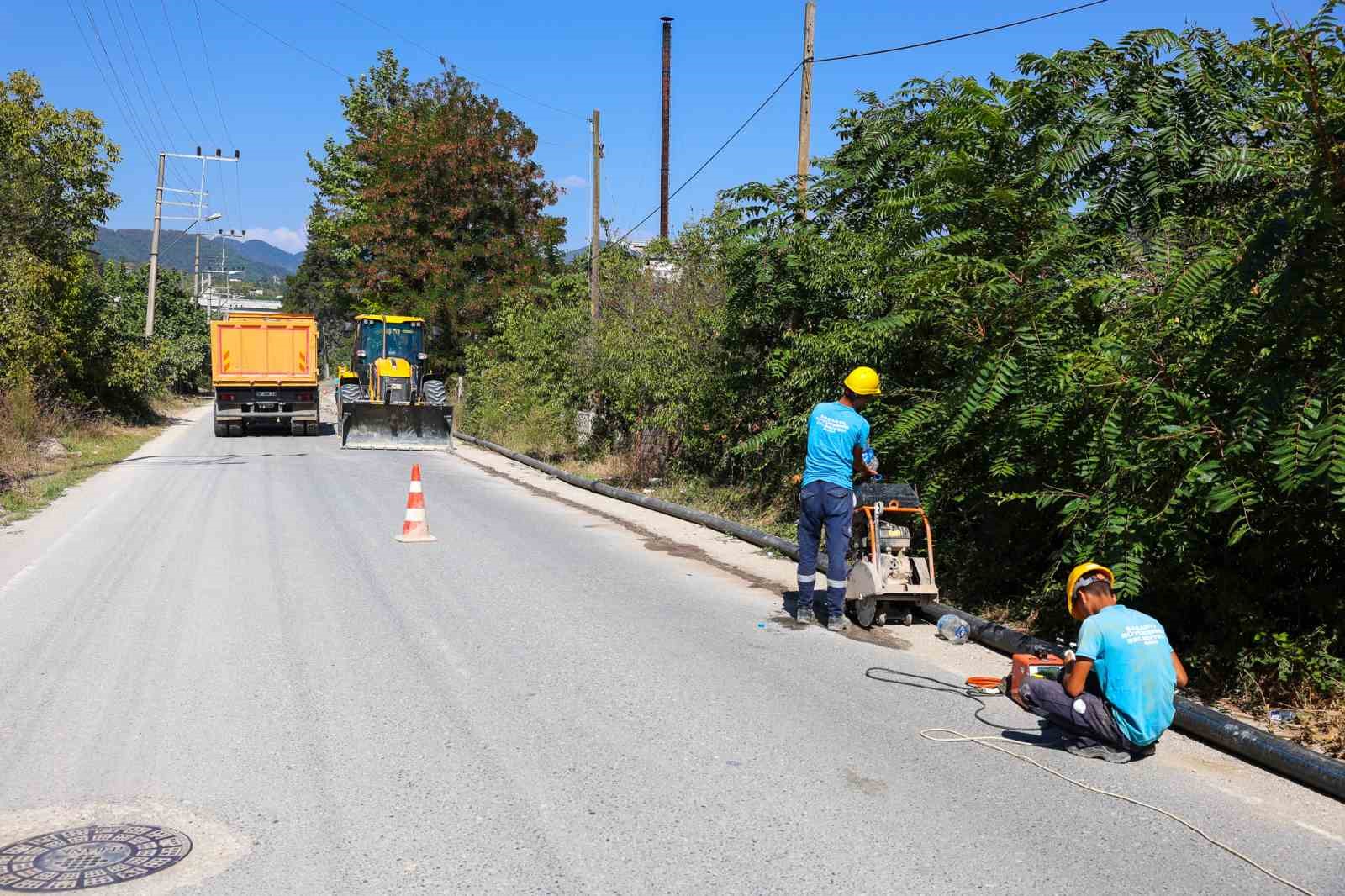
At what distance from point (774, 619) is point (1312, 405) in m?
4.32

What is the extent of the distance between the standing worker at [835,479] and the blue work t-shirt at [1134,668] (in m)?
2.92

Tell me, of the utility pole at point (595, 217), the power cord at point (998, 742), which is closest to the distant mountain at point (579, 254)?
the utility pole at point (595, 217)

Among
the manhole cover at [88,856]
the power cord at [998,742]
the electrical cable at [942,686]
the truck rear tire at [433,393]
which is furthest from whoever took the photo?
the truck rear tire at [433,393]

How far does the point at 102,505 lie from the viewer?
50.2ft

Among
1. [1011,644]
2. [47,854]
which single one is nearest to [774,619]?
[1011,644]

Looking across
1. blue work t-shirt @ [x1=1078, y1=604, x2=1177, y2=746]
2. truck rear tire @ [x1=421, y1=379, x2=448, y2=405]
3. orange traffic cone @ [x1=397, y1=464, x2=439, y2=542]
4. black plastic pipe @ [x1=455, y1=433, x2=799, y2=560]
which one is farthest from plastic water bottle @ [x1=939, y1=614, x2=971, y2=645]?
truck rear tire @ [x1=421, y1=379, x2=448, y2=405]

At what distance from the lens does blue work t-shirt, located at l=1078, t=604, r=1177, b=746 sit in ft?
18.1

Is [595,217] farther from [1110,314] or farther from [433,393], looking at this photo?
[1110,314]

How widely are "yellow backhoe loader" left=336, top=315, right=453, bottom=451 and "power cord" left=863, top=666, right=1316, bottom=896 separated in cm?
2124

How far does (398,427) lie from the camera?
27.2 m

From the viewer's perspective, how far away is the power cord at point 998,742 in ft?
14.6

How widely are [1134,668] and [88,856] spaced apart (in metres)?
4.65

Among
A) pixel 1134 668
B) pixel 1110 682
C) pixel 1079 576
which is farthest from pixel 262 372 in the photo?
pixel 1134 668

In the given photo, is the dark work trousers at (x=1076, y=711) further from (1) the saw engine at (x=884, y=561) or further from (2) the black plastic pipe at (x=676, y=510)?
(2) the black plastic pipe at (x=676, y=510)
